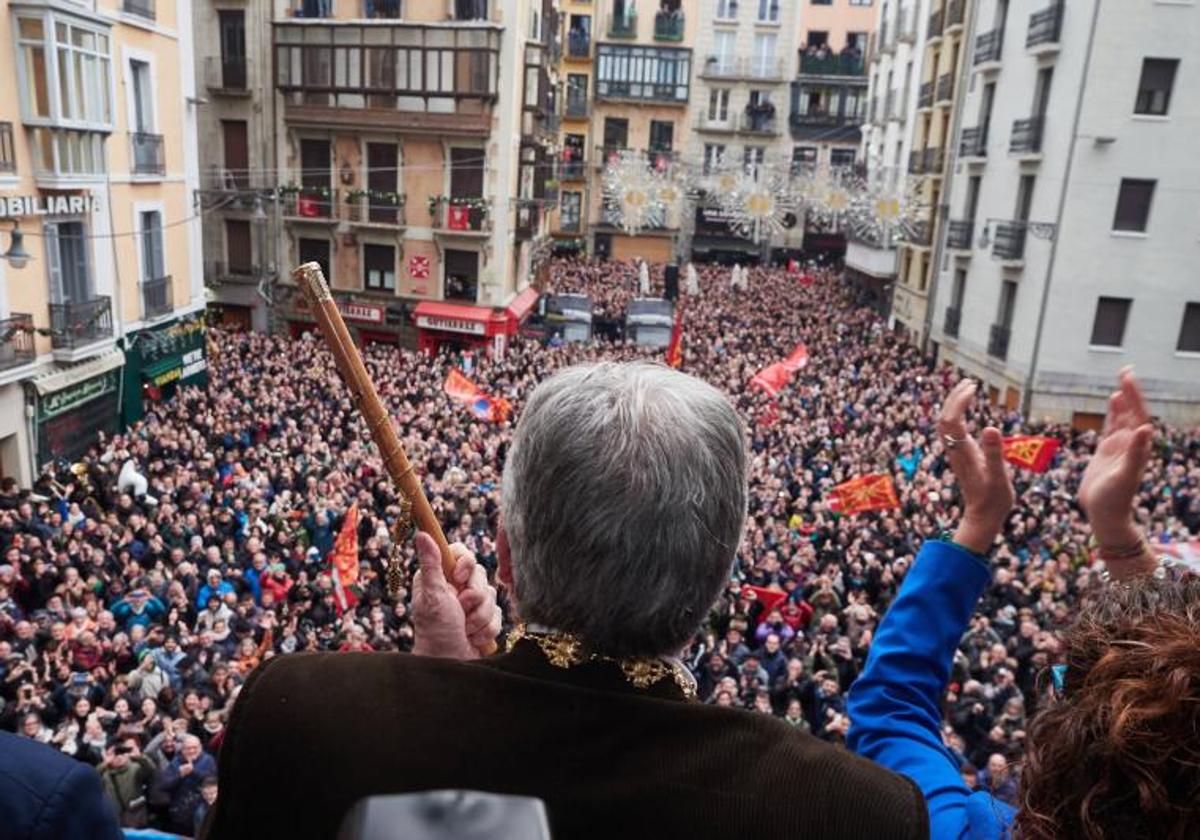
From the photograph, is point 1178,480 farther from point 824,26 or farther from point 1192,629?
point 824,26

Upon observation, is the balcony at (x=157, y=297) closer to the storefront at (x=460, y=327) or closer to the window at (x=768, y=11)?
the storefront at (x=460, y=327)

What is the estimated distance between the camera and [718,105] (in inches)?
1993

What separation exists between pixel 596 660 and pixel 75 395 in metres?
18.3

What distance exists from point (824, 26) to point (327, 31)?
3189 cm

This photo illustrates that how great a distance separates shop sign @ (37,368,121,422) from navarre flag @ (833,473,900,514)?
525 inches

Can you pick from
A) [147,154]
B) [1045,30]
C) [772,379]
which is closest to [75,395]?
[147,154]

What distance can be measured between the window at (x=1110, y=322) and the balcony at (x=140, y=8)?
22902mm

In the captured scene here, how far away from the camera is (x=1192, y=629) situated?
4.51ft

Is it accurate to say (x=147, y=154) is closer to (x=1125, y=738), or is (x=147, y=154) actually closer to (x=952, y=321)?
(x=1125, y=738)

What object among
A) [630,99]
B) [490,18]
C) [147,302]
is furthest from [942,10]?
[147,302]

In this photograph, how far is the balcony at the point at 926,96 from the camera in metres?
33.6

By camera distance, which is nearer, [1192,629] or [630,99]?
[1192,629]

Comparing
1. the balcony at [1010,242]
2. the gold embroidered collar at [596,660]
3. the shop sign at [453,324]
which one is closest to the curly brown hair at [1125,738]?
the gold embroidered collar at [596,660]

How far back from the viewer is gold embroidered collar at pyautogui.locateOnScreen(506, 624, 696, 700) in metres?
1.52
